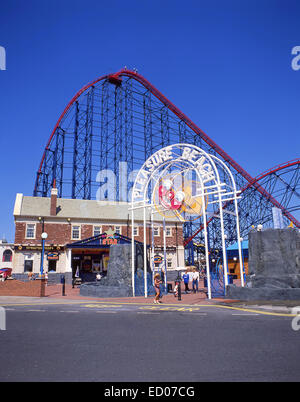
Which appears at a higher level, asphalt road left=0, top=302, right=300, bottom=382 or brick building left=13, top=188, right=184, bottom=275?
brick building left=13, top=188, right=184, bottom=275

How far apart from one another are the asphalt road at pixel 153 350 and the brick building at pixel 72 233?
20339 millimetres

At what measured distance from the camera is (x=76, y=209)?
31844mm

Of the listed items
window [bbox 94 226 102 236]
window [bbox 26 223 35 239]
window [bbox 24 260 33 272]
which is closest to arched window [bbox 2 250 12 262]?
window [bbox 26 223 35 239]

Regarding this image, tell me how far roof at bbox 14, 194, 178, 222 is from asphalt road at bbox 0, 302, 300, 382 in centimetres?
2406

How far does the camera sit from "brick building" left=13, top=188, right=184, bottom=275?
28.0m

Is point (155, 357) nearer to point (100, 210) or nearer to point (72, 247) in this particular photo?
point (72, 247)

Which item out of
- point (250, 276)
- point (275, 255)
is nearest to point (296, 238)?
point (275, 255)

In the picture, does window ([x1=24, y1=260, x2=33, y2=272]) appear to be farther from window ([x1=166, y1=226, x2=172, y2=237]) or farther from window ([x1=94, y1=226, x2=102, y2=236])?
window ([x1=166, y1=226, x2=172, y2=237])

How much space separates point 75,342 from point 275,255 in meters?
7.62

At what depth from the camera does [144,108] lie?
30297mm

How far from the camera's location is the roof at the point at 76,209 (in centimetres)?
2981

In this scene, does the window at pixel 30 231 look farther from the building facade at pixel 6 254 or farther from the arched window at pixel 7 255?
the arched window at pixel 7 255

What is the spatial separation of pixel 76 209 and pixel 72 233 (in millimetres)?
2708

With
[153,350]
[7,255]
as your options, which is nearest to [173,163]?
[153,350]
